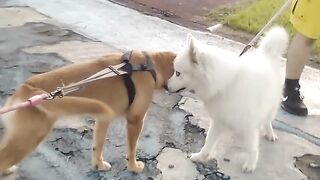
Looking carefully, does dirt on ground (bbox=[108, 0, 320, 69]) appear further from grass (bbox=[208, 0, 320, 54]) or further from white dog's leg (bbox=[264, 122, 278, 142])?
white dog's leg (bbox=[264, 122, 278, 142])

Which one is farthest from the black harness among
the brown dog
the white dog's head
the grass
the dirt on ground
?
the grass

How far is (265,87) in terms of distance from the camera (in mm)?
3297

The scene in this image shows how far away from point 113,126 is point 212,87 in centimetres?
101

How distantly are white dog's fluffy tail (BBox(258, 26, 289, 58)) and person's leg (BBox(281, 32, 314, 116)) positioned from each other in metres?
0.79

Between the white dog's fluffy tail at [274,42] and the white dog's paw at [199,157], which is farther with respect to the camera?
the white dog's paw at [199,157]

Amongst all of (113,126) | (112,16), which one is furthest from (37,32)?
(113,126)

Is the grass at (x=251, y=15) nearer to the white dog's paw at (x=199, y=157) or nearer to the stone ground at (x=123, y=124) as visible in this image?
the stone ground at (x=123, y=124)

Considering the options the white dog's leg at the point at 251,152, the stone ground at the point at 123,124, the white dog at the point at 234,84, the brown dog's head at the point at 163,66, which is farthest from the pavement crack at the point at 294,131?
the brown dog's head at the point at 163,66

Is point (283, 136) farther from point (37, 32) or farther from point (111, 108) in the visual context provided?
point (37, 32)

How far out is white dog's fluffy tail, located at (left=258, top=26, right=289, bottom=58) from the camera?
11.1 feet

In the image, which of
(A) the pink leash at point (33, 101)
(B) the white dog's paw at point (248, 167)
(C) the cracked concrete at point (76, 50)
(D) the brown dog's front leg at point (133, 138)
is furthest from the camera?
(C) the cracked concrete at point (76, 50)

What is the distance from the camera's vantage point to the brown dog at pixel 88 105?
8.64 feet

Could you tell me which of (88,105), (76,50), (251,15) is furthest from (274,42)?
(251,15)

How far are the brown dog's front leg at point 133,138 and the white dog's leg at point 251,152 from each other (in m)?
0.68
